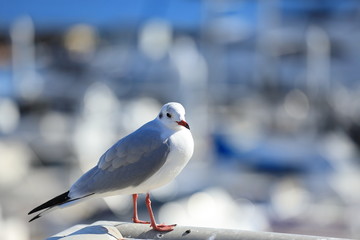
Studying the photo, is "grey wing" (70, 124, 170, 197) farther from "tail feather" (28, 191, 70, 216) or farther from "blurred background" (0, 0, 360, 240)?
"blurred background" (0, 0, 360, 240)

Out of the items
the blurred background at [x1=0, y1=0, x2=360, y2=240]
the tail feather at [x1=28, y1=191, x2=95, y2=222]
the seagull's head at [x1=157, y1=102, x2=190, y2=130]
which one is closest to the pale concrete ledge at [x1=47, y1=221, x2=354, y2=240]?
the tail feather at [x1=28, y1=191, x2=95, y2=222]

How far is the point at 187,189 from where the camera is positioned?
39.7 feet

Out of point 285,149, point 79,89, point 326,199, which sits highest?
point 79,89

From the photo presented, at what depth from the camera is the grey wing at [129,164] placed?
2.71m

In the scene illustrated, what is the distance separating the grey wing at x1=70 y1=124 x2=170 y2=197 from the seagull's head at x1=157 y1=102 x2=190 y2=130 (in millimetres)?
77

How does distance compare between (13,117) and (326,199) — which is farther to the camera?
(13,117)

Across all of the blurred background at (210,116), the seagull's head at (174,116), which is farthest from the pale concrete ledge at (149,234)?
the blurred background at (210,116)

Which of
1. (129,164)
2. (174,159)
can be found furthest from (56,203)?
(174,159)

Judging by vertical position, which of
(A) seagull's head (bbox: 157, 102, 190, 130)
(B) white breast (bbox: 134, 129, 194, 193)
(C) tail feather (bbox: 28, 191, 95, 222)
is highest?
(A) seagull's head (bbox: 157, 102, 190, 130)

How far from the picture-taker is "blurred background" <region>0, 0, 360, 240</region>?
37.2 ft

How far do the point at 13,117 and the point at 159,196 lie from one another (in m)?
18.4

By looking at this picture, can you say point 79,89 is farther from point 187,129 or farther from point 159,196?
point 187,129

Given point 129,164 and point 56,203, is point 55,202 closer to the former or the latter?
point 56,203

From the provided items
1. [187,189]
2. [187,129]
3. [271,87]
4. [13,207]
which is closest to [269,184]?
[187,189]
